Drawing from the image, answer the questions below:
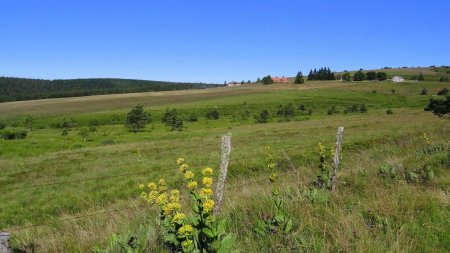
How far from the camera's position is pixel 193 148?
32031mm

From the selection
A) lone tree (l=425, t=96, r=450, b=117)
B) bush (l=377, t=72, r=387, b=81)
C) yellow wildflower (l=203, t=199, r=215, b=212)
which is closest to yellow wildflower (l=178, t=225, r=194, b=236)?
yellow wildflower (l=203, t=199, r=215, b=212)

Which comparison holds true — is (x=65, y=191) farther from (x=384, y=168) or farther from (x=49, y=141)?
(x=49, y=141)

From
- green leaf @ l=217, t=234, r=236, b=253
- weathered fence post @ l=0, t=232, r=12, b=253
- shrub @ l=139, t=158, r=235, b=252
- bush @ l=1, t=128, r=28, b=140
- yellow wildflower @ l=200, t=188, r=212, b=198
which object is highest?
yellow wildflower @ l=200, t=188, r=212, b=198

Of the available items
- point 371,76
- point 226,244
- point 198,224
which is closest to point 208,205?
point 198,224

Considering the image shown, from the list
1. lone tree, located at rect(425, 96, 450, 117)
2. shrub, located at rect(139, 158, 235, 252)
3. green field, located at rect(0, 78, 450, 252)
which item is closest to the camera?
shrub, located at rect(139, 158, 235, 252)

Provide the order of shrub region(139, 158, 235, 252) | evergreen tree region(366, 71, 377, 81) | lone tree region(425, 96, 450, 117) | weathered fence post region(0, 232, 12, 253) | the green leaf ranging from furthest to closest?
1. evergreen tree region(366, 71, 377, 81)
2. lone tree region(425, 96, 450, 117)
3. weathered fence post region(0, 232, 12, 253)
4. the green leaf
5. shrub region(139, 158, 235, 252)

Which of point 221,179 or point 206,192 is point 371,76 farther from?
point 206,192

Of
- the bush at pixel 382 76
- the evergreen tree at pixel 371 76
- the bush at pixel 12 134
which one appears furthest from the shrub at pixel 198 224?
the evergreen tree at pixel 371 76

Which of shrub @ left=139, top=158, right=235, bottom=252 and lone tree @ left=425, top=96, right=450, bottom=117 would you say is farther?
lone tree @ left=425, top=96, right=450, bottom=117

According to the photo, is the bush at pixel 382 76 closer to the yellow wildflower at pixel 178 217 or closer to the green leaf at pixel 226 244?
the green leaf at pixel 226 244

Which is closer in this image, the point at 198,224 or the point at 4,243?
the point at 198,224

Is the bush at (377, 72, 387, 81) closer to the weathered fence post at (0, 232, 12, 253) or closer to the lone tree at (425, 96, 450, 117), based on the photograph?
the lone tree at (425, 96, 450, 117)

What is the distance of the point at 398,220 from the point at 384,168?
3.89 meters

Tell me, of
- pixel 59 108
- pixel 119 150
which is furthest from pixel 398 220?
pixel 59 108
